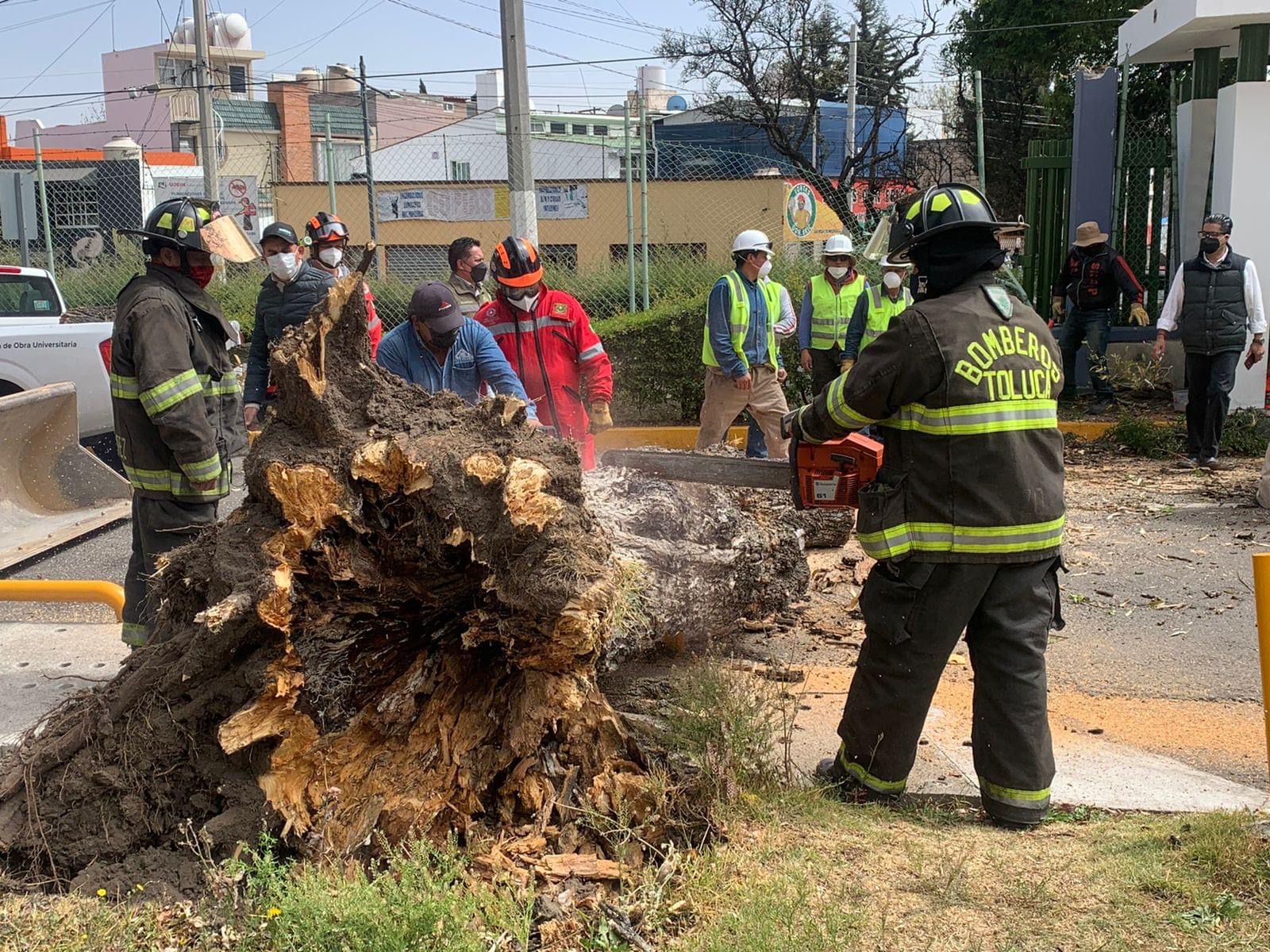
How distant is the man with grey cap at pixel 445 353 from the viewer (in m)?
5.26

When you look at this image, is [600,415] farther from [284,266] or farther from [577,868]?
[577,868]

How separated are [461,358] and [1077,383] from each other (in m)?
9.06

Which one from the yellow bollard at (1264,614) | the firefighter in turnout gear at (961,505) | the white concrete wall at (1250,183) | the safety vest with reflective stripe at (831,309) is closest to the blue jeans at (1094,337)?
the white concrete wall at (1250,183)

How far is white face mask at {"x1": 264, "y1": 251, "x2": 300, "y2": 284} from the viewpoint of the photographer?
740cm

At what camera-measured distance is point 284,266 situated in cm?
742

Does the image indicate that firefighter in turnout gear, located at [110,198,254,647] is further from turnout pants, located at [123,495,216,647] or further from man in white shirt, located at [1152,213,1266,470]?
man in white shirt, located at [1152,213,1266,470]

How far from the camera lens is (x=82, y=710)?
3.63 metres

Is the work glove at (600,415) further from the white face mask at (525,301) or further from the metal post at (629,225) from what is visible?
the metal post at (629,225)

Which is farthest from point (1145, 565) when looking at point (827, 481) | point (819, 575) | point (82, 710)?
point (82, 710)

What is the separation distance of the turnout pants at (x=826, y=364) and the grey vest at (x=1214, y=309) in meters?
2.87

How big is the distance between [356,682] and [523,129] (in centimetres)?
835

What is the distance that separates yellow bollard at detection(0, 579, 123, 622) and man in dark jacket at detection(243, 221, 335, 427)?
132 centimetres

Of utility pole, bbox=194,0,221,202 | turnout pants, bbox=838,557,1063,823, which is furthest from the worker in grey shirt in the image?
utility pole, bbox=194,0,221,202

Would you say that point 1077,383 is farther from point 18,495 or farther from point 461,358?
point 18,495
